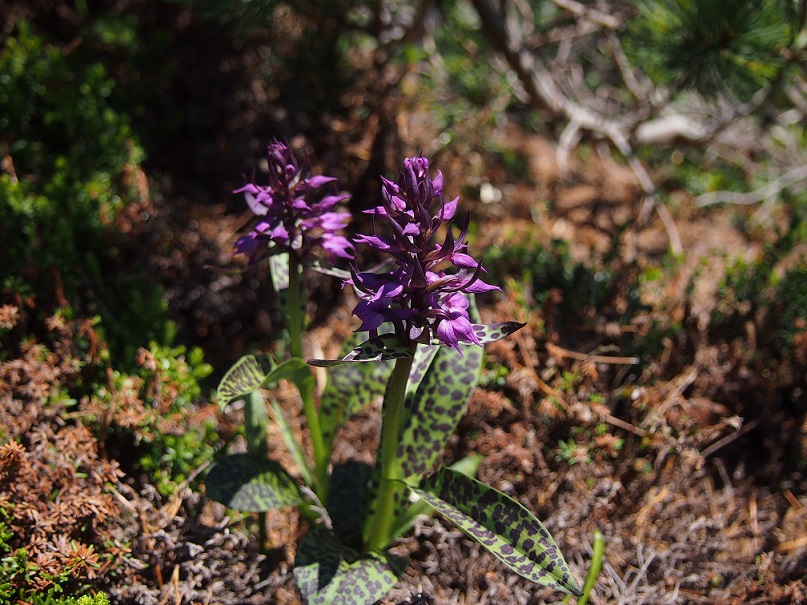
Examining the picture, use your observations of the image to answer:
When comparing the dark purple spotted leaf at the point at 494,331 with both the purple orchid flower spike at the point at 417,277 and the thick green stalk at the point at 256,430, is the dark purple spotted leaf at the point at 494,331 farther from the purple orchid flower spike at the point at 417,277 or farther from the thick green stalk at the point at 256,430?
the thick green stalk at the point at 256,430

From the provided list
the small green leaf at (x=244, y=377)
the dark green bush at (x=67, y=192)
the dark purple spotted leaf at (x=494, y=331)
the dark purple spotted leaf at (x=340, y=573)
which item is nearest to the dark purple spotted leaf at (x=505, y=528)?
the dark purple spotted leaf at (x=340, y=573)

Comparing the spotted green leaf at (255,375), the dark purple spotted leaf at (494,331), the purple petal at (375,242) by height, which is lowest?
the spotted green leaf at (255,375)

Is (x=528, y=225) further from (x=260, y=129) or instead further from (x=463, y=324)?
(x=463, y=324)

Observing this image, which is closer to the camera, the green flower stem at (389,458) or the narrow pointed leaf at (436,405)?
the green flower stem at (389,458)

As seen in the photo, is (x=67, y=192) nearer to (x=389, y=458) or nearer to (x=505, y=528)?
(x=389, y=458)

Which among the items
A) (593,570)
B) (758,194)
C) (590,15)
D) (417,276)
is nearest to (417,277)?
(417,276)

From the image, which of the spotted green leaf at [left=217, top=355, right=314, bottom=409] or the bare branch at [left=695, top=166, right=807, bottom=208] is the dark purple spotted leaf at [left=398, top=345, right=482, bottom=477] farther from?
the bare branch at [left=695, top=166, right=807, bottom=208]

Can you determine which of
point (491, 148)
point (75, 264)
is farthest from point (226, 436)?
point (491, 148)
